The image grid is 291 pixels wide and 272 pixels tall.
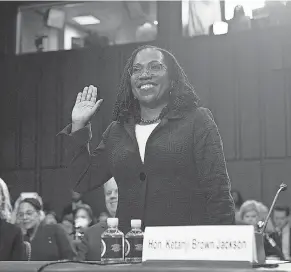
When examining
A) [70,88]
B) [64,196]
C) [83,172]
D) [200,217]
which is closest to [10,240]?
[83,172]

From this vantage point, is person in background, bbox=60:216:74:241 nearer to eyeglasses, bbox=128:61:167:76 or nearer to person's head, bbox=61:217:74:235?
person's head, bbox=61:217:74:235

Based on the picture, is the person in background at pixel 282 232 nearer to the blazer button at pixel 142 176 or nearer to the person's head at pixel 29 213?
the person's head at pixel 29 213

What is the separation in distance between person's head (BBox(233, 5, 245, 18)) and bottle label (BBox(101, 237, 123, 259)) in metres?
6.16

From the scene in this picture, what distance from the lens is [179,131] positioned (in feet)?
5.80

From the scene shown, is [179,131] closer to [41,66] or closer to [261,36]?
[261,36]

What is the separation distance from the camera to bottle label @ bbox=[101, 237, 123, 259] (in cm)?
152

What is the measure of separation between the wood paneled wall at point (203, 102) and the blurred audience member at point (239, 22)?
11 cm

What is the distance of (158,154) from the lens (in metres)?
1.75

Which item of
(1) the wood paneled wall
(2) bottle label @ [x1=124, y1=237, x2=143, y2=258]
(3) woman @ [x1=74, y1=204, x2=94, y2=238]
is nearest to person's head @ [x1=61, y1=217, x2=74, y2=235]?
(3) woman @ [x1=74, y1=204, x2=94, y2=238]

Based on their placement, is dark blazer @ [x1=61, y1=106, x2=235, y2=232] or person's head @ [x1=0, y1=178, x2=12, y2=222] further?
person's head @ [x1=0, y1=178, x2=12, y2=222]

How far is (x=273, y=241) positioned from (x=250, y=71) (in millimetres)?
3699

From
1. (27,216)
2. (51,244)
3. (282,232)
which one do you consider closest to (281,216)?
(282,232)

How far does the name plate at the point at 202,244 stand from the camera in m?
1.29

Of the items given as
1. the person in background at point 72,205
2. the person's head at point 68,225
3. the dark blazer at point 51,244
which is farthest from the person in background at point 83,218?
the dark blazer at point 51,244
